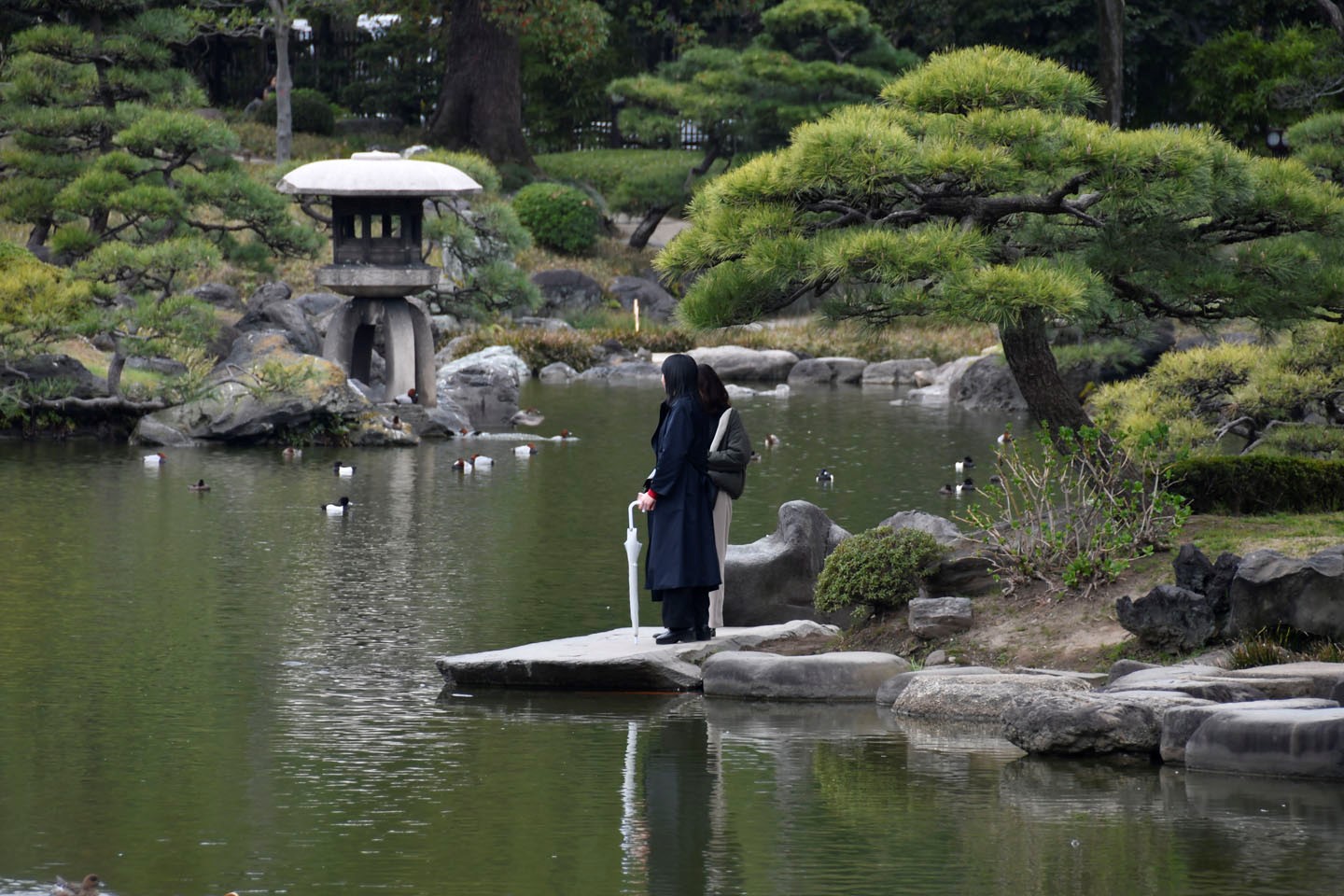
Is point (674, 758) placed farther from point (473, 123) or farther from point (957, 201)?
point (473, 123)

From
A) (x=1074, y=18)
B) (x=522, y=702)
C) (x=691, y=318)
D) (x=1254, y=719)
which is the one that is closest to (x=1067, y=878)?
(x=1254, y=719)

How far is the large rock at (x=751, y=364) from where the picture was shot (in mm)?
40250

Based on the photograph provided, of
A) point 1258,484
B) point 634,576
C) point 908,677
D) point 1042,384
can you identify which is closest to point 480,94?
point 1042,384

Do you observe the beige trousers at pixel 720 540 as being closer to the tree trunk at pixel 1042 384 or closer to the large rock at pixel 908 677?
the large rock at pixel 908 677

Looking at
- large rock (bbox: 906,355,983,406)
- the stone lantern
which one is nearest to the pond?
the stone lantern

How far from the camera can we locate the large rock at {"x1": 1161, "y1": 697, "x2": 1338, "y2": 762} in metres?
10.0

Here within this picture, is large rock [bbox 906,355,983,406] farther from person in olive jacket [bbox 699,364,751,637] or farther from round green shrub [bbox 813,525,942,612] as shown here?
person in olive jacket [bbox 699,364,751,637]

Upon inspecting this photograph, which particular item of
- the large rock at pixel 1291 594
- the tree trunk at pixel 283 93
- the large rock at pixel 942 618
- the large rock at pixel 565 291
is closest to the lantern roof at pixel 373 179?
the large rock at pixel 565 291

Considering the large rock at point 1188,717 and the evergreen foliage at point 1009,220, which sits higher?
the evergreen foliage at point 1009,220

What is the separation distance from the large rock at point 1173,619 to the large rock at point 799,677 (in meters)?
1.48

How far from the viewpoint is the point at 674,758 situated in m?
10.3

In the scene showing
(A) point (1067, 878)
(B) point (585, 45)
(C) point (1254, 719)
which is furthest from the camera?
(B) point (585, 45)

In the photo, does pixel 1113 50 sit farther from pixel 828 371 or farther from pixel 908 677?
pixel 908 677

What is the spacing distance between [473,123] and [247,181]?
22.0 m
